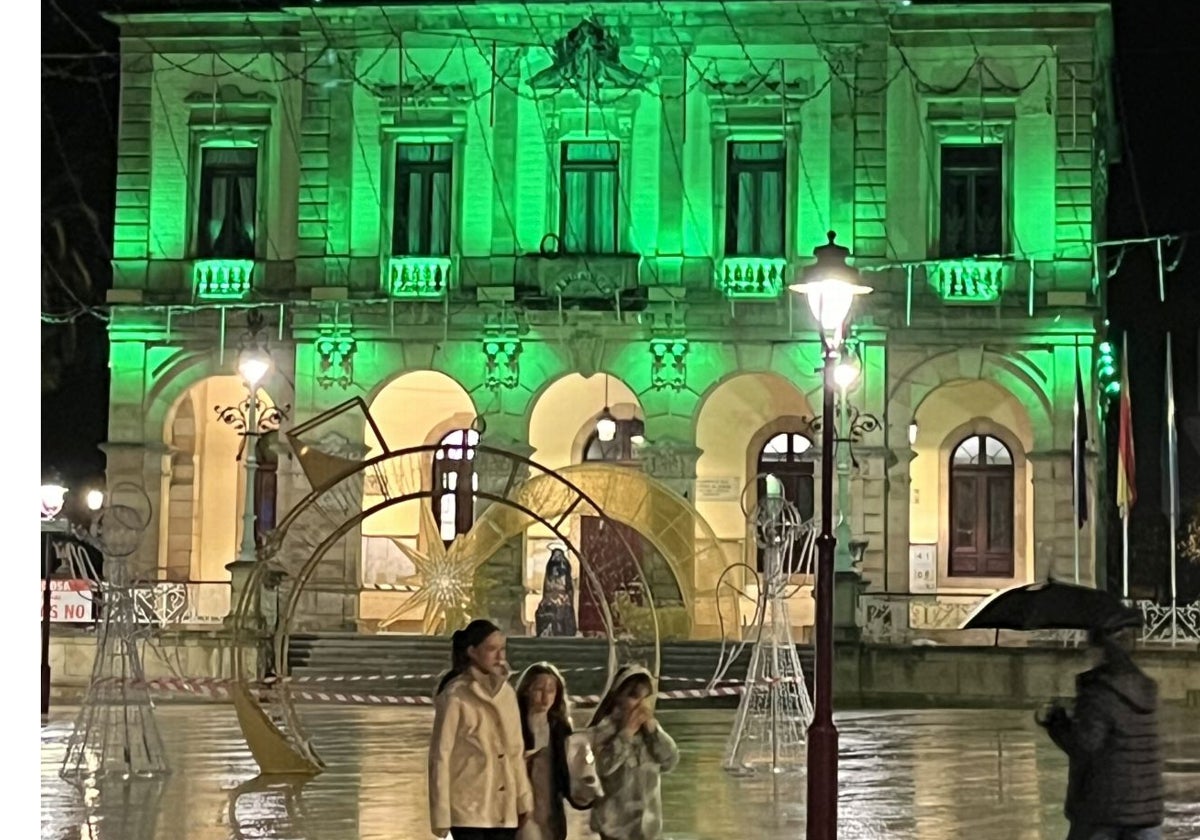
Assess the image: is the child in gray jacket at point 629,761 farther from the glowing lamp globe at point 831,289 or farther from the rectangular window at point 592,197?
the rectangular window at point 592,197

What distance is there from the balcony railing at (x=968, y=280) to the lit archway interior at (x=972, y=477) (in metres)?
1.63

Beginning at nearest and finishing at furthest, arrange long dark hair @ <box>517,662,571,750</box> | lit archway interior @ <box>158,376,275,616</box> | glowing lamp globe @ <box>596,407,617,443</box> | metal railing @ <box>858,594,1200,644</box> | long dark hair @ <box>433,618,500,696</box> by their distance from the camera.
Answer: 1. long dark hair @ <box>433,618,500,696</box>
2. long dark hair @ <box>517,662,571,750</box>
3. metal railing @ <box>858,594,1200,644</box>
4. glowing lamp globe @ <box>596,407,617,443</box>
5. lit archway interior @ <box>158,376,275,616</box>

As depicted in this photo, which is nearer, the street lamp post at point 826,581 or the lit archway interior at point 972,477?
the street lamp post at point 826,581

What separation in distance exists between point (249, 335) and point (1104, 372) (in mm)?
16148

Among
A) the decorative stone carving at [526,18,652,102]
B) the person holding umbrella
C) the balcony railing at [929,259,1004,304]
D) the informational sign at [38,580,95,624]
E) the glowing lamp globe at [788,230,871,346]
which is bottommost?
the person holding umbrella

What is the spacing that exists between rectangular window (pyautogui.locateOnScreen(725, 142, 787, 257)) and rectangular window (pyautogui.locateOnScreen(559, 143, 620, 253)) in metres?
2.11

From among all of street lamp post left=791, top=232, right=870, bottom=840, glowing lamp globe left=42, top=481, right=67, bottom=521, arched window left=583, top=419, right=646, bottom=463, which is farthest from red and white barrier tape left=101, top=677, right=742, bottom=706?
arched window left=583, top=419, right=646, bottom=463

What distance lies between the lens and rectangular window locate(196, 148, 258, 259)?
40.2m

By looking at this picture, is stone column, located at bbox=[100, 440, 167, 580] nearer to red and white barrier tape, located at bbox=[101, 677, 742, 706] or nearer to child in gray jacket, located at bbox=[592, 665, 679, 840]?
red and white barrier tape, located at bbox=[101, 677, 742, 706]

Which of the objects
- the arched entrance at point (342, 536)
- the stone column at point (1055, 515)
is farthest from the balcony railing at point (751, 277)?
the stone column at point (1055, 515)

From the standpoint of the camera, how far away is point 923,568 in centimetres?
3916

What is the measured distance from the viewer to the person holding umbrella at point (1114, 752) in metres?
11.4
